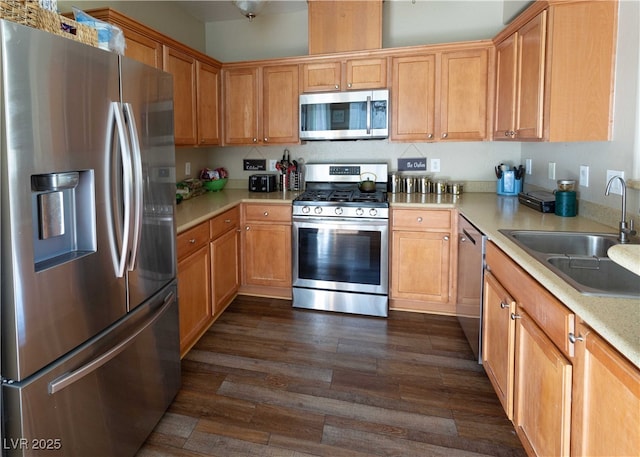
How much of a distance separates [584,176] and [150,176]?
7.70 feet

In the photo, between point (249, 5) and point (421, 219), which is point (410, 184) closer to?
point (421, 219)

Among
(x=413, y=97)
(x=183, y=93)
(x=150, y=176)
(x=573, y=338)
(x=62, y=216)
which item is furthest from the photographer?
(x=413, y=97)

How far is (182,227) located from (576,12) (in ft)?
7.89

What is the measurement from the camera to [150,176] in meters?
1.67

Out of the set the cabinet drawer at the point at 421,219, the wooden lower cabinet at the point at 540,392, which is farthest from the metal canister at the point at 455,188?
the wooden lower cabinet at the point at 540,392

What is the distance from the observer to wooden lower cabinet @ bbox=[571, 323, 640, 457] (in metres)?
0.89

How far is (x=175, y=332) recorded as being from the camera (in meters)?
1.99

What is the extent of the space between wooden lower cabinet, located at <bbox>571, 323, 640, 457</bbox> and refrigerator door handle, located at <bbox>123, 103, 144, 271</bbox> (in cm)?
155

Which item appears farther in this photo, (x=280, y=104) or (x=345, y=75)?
(x=280, y=104)

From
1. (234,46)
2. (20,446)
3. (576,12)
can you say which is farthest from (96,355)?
(234,46)

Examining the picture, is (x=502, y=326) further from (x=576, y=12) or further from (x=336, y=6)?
(x=336, y=6)

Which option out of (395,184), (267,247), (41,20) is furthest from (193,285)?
(395,184)

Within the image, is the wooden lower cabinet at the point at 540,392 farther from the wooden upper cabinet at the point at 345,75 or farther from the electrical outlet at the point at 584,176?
the wooden upper cabinet at the point at 345,75

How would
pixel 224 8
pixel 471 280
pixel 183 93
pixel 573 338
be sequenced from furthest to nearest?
1. pixel 224 8
2. pixel 183 93
3. pixel 471 280
4. pixel 573 338
